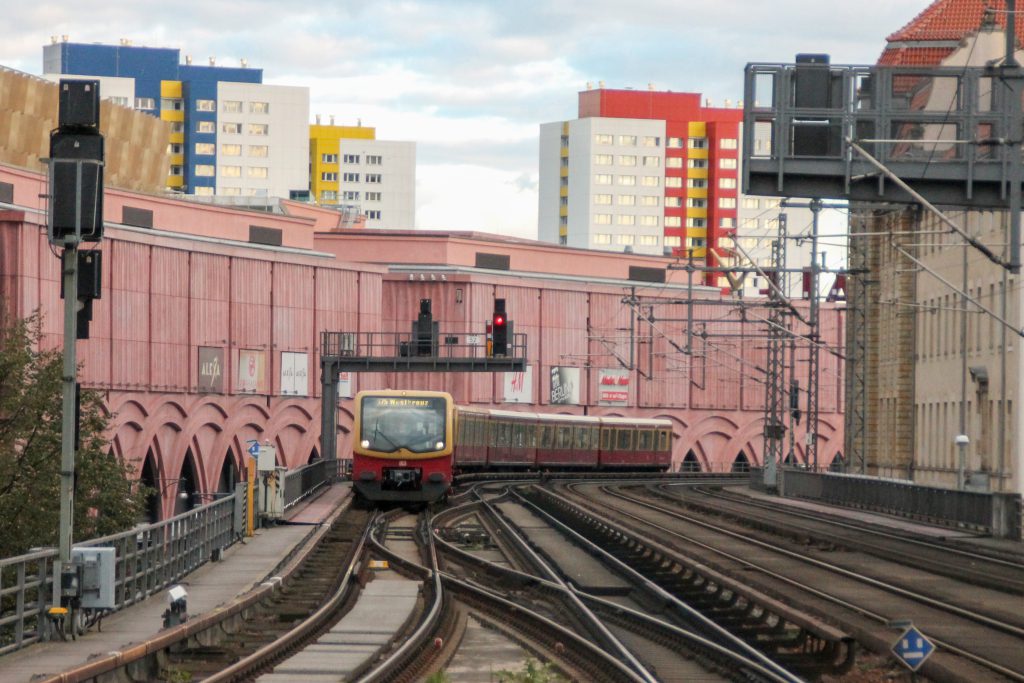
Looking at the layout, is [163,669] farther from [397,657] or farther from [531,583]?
[531,583]

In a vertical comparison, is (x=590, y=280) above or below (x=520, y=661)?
above

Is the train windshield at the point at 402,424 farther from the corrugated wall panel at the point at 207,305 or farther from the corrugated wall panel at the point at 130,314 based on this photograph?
the corrugated wall panel at the point at 207,305

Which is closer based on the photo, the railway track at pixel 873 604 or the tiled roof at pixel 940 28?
the railway track at pixel 873 604

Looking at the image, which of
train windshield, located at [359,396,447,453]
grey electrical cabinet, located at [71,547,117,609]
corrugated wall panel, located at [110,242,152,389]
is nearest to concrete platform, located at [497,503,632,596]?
train windshield, located at [359,396,447,453]

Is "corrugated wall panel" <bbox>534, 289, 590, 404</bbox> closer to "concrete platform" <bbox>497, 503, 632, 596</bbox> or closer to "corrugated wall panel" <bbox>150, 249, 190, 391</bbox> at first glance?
"corrugated wall panel" <bbox>150, 249, 190, 391</bbox>

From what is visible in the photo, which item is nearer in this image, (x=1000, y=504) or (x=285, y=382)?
(x=1000, y=504)

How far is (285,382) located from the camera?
102375 millimetres

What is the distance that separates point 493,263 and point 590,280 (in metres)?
7.09

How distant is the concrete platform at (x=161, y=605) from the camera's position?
15.8 metres

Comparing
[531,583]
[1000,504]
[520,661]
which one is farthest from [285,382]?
[520,661]

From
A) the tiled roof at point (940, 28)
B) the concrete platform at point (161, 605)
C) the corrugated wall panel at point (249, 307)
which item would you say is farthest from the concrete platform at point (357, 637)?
the corrugated wall panel at point (249, 307)

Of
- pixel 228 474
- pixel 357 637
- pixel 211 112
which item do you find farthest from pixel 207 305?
pixel 211 112

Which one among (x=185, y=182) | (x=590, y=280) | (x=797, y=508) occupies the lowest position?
(x=797, y=508)

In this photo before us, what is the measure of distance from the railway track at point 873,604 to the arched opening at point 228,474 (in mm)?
61932
